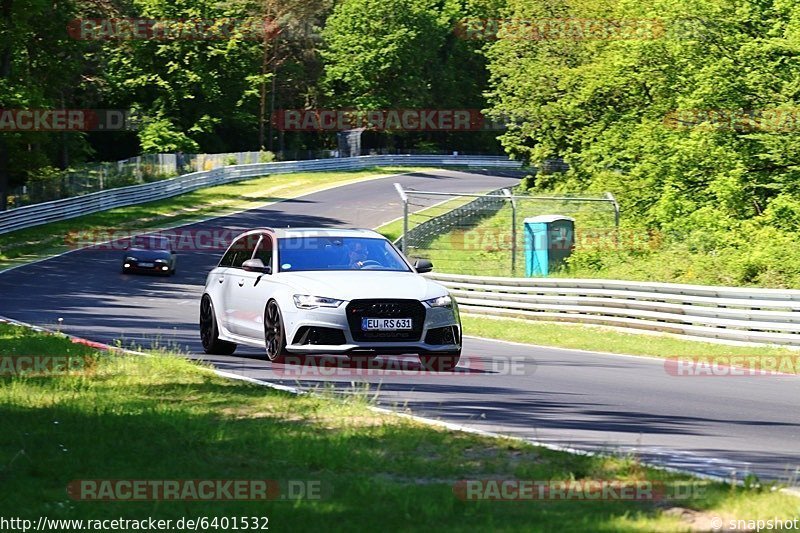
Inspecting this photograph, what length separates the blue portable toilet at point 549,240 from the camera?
106ft

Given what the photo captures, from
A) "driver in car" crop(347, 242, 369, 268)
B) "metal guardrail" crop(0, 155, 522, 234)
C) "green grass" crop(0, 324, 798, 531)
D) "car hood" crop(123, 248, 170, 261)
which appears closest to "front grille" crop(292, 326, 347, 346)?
"driver in car" crop(347, 242, 369, 268)

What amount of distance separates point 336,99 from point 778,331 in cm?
8672

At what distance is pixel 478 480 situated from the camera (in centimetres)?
755

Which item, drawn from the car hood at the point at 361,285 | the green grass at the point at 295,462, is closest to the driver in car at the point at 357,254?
the car hood at the point at 361,285

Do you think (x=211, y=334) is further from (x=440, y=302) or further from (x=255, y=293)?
(x=440, y=302)

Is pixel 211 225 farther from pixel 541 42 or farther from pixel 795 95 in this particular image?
pixel 795 95

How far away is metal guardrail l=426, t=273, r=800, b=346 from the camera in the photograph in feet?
66.5

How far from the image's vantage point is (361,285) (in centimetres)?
1430

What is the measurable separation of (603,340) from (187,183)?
50217 mm

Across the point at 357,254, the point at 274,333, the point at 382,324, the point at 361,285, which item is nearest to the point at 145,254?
the point at 357,254

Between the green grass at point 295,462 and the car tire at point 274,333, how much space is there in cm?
244

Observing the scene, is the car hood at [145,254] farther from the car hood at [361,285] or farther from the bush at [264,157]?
the bush at [264,157]

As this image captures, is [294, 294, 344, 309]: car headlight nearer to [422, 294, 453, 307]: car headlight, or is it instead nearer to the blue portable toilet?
[422, 294, 453, 307]: car headlight

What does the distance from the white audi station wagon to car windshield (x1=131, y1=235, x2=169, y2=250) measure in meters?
26.4
